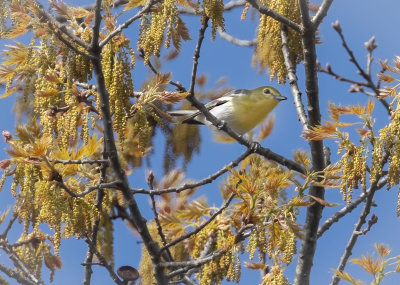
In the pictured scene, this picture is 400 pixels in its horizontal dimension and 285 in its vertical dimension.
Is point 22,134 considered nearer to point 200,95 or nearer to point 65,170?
point 65,170

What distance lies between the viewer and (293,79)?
4887mm

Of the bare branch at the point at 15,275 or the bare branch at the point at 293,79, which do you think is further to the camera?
the bare branch at the point at 293,79

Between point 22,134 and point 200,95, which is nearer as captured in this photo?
point 22,134

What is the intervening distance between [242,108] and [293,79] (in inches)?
27.6

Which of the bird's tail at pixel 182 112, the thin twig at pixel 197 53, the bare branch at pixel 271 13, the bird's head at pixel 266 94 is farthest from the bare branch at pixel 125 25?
the bird's head at pixel 266 94

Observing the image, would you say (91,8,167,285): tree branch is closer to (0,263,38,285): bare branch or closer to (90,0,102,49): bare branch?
(90,0,102,49): bare branch

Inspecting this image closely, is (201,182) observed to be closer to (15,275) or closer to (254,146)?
(254,146)

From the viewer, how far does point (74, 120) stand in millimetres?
3207

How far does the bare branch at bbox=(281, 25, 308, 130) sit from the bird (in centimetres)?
64

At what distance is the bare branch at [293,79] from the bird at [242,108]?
636 millimetres

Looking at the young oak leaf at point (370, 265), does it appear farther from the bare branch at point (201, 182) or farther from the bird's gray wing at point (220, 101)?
the bird's gray wing at point (220, 101)

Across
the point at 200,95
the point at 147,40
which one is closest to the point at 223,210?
the point at 147,40

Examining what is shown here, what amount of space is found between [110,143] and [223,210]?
29.7 inches

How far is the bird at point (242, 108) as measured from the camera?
5.45 m
